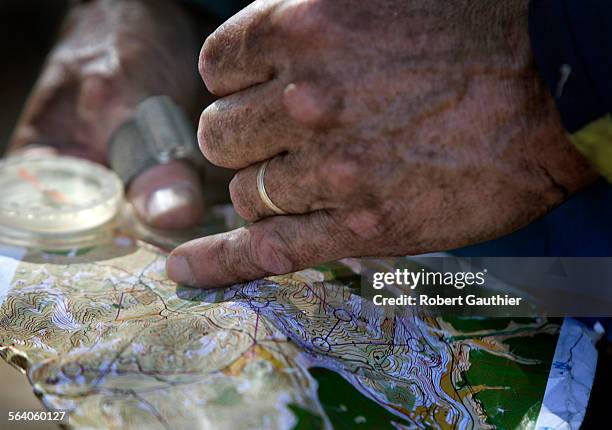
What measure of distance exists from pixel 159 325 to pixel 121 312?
8 centimetres

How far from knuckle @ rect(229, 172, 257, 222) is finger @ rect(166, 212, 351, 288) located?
19 millimetres

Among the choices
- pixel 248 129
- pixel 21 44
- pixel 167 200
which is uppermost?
pixel 248 129

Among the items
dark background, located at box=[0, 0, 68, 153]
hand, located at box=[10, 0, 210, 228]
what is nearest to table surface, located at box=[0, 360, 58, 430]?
hand, located at box=[10, 0, 210, 228]

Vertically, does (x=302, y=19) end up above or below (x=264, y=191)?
above

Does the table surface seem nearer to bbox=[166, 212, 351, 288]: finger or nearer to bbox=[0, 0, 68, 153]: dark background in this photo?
bbox=[166, 212, 351, 288]: finger

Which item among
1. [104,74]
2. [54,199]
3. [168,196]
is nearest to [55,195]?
[54,199]

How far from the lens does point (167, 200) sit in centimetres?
117

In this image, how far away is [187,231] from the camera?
117 cm

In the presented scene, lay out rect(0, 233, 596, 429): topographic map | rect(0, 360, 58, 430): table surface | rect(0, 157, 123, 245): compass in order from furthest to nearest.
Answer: rect(0, 157, 123, 245): compass, rect(0, 360, 58, 430): table surface, rect(0, 233, 596, 429): topographic map

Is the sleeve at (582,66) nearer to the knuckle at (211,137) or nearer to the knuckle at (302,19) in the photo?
the knuckle at (302,19)

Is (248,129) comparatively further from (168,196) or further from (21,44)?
(21,44)

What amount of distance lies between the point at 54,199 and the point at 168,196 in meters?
0.20

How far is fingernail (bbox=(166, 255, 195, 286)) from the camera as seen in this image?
0.93 meters

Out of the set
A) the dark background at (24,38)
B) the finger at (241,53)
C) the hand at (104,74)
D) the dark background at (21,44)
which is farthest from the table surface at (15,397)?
the dark background at (24,38)
